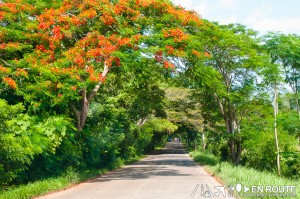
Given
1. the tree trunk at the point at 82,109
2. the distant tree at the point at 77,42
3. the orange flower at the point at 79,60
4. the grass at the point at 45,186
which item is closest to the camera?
the grass at the point at 45,186

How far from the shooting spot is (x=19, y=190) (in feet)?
38.1

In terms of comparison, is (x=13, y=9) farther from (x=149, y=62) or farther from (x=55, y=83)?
(x=149, y=62)

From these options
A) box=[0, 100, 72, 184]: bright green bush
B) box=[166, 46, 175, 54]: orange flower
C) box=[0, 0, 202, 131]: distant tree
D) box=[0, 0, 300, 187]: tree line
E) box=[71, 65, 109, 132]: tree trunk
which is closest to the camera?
box=[0, 100, 72, 184]: bright green bush

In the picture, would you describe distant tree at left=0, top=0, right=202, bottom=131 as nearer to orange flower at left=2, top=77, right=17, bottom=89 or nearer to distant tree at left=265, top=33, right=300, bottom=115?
orange flower at left=2, top=77, right=17, bottom=89

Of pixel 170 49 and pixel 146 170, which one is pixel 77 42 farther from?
pixel 146 170

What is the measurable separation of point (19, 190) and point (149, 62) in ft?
26.9

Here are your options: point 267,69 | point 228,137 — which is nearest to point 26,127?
point 267,69

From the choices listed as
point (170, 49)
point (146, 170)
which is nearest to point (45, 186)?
point (170, 49)

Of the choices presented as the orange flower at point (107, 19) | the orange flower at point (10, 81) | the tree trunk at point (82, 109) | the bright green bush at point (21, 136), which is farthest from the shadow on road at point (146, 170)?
the orange flower at point (107, 19)

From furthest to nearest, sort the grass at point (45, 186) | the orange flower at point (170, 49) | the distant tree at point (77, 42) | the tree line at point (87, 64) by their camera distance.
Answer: the orange flower at point (170, 49)
the distant tree at point (77, 42)
the tree line at point (87, 64)
the grass at point (45, 186)

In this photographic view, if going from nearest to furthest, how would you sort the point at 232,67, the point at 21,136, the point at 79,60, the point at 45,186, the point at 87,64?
the point at 21,136 < the point at 45,186 < the point at 79,60 < the point at 87,64 < the point at 232,67

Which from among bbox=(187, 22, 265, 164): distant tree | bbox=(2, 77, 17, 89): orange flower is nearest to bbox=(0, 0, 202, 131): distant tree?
bbox=(2, 77, 17, 89): orange flower

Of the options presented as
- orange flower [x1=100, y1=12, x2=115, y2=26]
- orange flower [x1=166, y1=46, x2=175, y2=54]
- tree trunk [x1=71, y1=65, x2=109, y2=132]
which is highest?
orange flower [x1=100, y1=12, x2=115, y2=26]

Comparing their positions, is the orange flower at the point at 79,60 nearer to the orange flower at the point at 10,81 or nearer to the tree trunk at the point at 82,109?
the tree trunk at the point at 82,109
